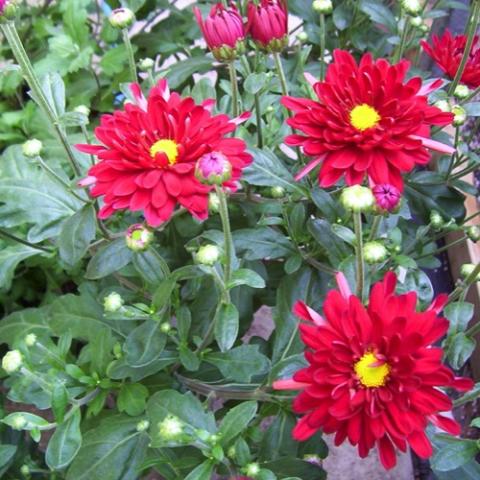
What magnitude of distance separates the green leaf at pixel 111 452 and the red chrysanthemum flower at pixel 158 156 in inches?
10.1

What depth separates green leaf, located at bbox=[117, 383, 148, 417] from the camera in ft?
2.20

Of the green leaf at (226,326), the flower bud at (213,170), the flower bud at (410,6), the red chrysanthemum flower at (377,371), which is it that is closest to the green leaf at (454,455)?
the red chrysanthemum flower at (377,371)

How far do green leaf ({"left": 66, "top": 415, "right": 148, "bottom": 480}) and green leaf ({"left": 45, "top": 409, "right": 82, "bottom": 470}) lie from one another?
0.28ft

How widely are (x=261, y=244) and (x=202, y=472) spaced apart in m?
0.24

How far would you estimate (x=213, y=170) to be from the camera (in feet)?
1.57

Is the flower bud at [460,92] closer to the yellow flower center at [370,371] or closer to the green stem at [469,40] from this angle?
the green stem at [469,40]

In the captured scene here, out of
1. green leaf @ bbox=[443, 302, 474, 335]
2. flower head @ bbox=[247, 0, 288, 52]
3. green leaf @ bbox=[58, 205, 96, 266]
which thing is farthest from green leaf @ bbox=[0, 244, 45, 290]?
green leaf @ bbox=[443, 302, 474, 335]

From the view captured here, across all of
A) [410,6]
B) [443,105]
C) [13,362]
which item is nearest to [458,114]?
[443,105]

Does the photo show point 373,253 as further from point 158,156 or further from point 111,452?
point 111,452

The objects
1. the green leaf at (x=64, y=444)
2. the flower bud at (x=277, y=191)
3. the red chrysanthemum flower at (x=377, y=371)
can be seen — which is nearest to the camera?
the red chrysanthemum flower at (x=377, y=371)

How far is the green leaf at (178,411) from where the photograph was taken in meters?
0.59

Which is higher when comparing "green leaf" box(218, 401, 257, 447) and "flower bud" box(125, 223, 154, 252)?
"flower bud" box(125, 223, 154, 252)

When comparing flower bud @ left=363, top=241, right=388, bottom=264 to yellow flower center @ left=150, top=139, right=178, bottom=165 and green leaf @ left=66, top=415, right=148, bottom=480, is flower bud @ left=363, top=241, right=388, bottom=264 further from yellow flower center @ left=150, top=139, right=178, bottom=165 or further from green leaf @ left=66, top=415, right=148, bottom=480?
green leaf @ left=66, top=415, right=148, bottom=480

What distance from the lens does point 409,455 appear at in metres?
0.99
